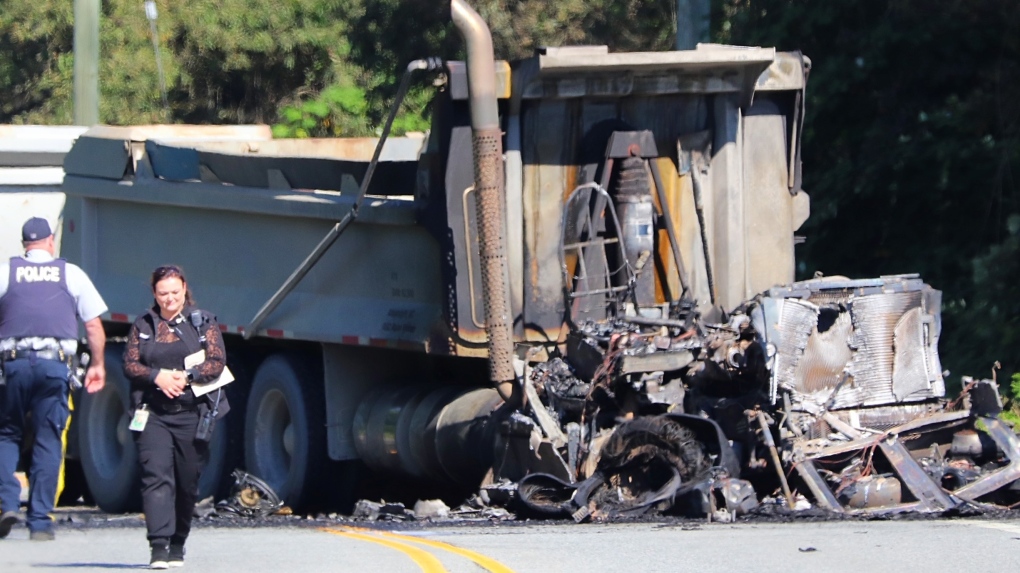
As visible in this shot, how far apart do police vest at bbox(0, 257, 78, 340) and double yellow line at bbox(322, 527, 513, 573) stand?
176cm

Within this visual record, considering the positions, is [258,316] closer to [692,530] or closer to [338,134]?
[692,530]

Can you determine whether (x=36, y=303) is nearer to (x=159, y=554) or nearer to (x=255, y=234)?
(x=159, y=554)

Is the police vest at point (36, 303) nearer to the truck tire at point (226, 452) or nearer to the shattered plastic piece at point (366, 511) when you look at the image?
the shattered plastic piece at point (366, 511)

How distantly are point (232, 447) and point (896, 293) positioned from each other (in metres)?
4.76

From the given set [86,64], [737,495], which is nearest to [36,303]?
[737,495]

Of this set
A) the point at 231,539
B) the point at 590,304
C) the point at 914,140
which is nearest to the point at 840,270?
the point at 914,140

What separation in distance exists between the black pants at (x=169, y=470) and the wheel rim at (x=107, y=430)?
5.45 m

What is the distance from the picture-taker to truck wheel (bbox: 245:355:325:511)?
10570 mm

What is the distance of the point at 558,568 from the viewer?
6449 mm

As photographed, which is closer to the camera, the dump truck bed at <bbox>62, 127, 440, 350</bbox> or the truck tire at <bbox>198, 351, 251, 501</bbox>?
the dump truck bed at <bbox>62, 127, 440, 350</bbox>

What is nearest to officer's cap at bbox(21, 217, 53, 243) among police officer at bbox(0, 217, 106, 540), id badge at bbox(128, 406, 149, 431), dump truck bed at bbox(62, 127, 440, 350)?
police officer at bbox(0, 217, 106, 540)

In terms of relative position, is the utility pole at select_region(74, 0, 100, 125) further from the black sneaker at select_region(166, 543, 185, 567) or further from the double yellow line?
the black sneaker at select_region(166, 543, 185, 567)

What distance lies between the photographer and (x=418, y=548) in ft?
24.1

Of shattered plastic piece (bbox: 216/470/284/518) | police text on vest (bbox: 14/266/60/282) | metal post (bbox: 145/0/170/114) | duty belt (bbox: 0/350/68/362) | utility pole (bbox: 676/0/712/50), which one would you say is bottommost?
shattered plastic piece (bbox: 216/470/284/518)
